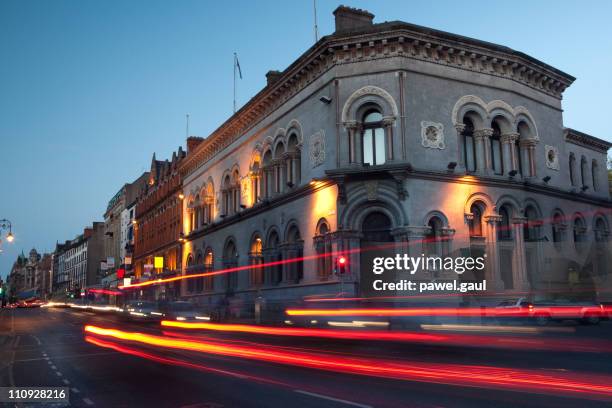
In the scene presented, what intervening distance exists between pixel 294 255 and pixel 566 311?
14.6m

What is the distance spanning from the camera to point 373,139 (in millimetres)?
30797

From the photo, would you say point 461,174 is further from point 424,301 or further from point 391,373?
point 391,373

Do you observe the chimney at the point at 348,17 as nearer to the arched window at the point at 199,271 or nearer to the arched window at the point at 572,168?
the arched window at the point at 572,168

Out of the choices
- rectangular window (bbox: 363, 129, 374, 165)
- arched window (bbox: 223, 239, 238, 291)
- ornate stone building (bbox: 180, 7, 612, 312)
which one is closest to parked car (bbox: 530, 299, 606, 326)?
ornate stone building (bbox: 180, 7, 612, 312)

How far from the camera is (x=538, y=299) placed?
2844 centimetres

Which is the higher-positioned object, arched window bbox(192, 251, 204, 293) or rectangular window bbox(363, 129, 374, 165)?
rectangular window bbox(363, 129, 374, 165)

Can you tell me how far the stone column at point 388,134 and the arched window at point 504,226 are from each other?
7.14 meters

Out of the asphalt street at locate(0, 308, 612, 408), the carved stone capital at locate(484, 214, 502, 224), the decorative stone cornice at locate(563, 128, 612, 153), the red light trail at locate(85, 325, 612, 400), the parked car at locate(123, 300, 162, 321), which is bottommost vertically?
the asphalt street at locate(0, 308, 612, 408)

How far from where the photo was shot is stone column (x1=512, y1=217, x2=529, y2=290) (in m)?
31.4

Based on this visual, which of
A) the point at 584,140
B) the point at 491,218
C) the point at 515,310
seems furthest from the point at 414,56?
the point at 584,140

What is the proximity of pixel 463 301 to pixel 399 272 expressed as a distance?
11.2 feet

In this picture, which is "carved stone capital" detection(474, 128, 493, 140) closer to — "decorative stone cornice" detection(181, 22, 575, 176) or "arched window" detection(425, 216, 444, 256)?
"decorative stone cornice" detection(181, 22, 575, 176)

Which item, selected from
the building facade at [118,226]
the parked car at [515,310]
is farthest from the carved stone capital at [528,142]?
the building facade at [118,226]

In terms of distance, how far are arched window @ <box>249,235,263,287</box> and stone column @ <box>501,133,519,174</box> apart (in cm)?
1629
